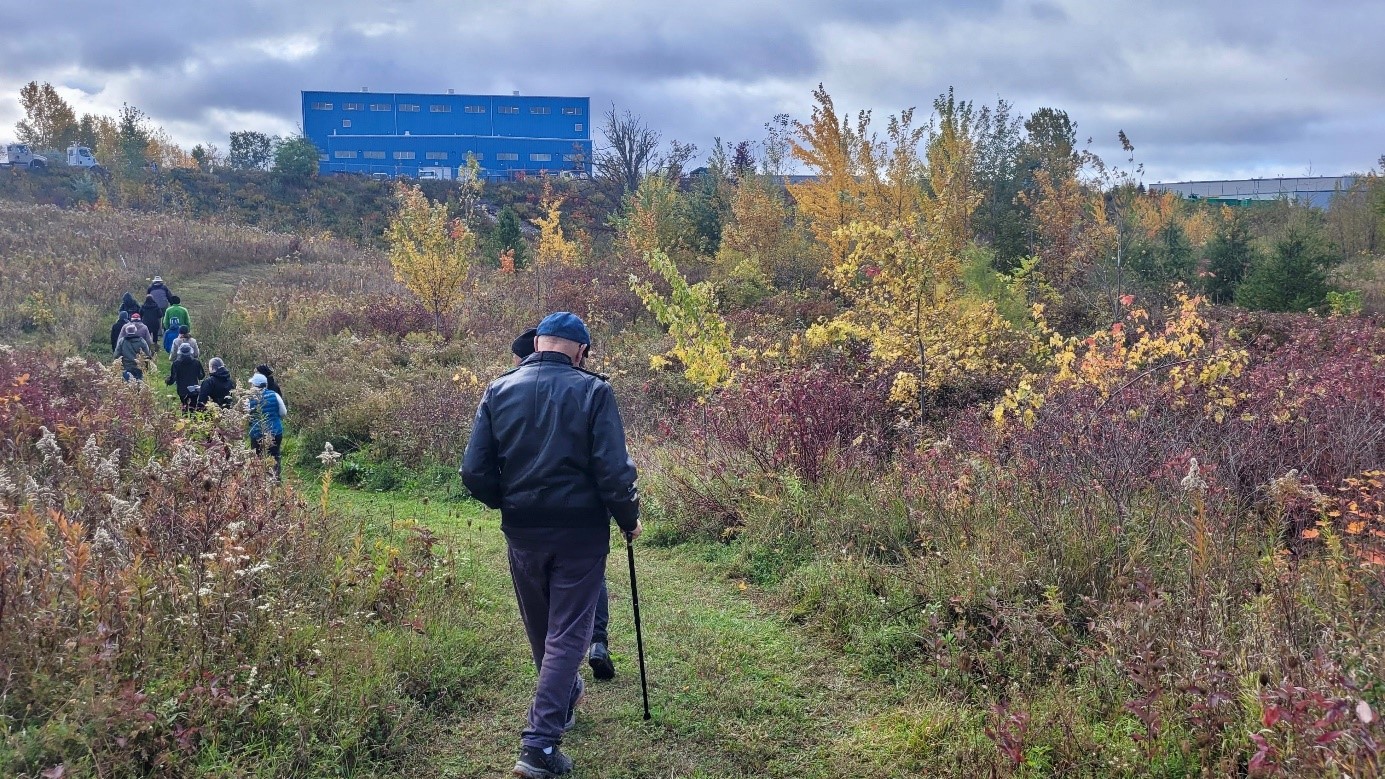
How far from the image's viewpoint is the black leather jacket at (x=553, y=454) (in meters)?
3.63

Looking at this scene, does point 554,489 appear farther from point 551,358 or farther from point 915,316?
point 915,316

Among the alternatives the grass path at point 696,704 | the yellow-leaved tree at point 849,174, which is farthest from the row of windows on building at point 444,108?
the grass path at point 696,704

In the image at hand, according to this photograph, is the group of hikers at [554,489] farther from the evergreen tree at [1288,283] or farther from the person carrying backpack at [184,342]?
the evergreen tree at [1288,283]

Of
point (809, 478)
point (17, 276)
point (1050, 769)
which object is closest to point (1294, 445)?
point (809, 478)

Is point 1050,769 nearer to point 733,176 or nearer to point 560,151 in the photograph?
point 733,176

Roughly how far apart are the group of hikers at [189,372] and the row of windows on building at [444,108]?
177 feet

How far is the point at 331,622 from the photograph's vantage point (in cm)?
437

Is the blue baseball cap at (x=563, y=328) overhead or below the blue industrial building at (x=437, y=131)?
below

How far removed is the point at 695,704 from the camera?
14.3ft

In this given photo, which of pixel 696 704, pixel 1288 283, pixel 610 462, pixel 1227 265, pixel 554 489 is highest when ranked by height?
pixel 1227 265

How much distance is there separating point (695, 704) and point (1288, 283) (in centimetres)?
1865

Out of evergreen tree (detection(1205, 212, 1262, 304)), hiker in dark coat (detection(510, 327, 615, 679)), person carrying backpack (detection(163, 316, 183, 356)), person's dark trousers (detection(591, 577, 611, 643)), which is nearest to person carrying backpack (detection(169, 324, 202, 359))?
person carrying backpack (detection(163, 316, 183, 356))

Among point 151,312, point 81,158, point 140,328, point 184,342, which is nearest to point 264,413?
point 184,342

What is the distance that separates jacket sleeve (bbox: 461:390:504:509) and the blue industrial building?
64.5m
